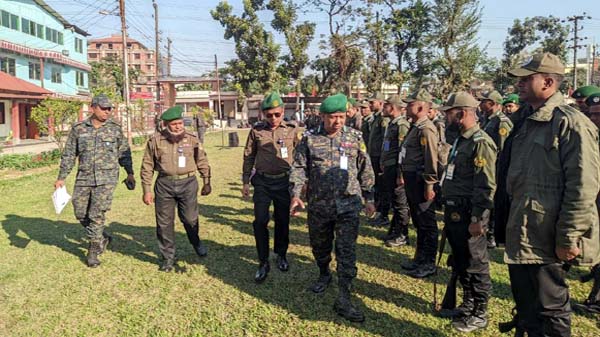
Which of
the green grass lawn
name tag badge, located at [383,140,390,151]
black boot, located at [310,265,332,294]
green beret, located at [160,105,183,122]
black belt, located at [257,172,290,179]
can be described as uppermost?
green beret, located at [160,105,183,122]

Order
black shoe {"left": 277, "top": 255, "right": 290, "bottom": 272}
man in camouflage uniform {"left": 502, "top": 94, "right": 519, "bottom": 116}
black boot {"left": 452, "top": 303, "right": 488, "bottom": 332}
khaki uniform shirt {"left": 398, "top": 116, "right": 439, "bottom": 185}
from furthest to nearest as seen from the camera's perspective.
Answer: man in camouflage uniform {"left": 502, "top": 94, "right": 519, "bottom": 116} → black shoe {"left": 277, "top": 255, "right": 290, "bottom": 272} → khaki uniform shirt {"left": 398, "top": 116, "right": 439, "bottom": 185} → black boot {"left": 452, "top": 303, "right": 488, "bottom": 332}

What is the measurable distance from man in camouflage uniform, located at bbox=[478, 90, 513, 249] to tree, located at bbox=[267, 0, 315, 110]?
843 inches

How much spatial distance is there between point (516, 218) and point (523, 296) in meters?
0.52

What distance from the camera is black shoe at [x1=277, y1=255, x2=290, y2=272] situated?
4.87 metres

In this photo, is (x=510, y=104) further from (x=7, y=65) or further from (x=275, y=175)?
(x=7, y=65)

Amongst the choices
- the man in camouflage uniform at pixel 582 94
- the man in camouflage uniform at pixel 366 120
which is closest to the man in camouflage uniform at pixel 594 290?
the man in camouflage uniform at pixel 582 94

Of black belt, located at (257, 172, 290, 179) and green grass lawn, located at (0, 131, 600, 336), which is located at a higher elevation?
black belt, located at (257, 172, 290, 179)

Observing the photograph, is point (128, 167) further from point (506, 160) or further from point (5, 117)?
point (5, 117)

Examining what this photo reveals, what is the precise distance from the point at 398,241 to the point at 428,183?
1514 mm

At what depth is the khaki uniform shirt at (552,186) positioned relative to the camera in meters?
2.27

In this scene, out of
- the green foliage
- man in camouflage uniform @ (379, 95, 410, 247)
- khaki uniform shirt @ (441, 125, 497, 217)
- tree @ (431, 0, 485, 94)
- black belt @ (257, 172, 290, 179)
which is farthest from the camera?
tree @ (431, 0, 485, 94)

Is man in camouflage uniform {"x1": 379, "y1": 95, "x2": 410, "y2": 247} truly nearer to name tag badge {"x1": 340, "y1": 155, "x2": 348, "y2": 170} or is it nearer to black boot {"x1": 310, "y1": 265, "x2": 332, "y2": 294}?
black boot {"x1": 310, "y1": 265, "x2": 332, "y2": 294}

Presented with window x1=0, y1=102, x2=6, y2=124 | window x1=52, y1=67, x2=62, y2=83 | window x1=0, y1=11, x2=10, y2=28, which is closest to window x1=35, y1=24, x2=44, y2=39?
window x1=52, y1=67, x2=62, y2=83

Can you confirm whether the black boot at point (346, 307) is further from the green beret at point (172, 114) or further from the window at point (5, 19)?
the window at point (5, 19)
